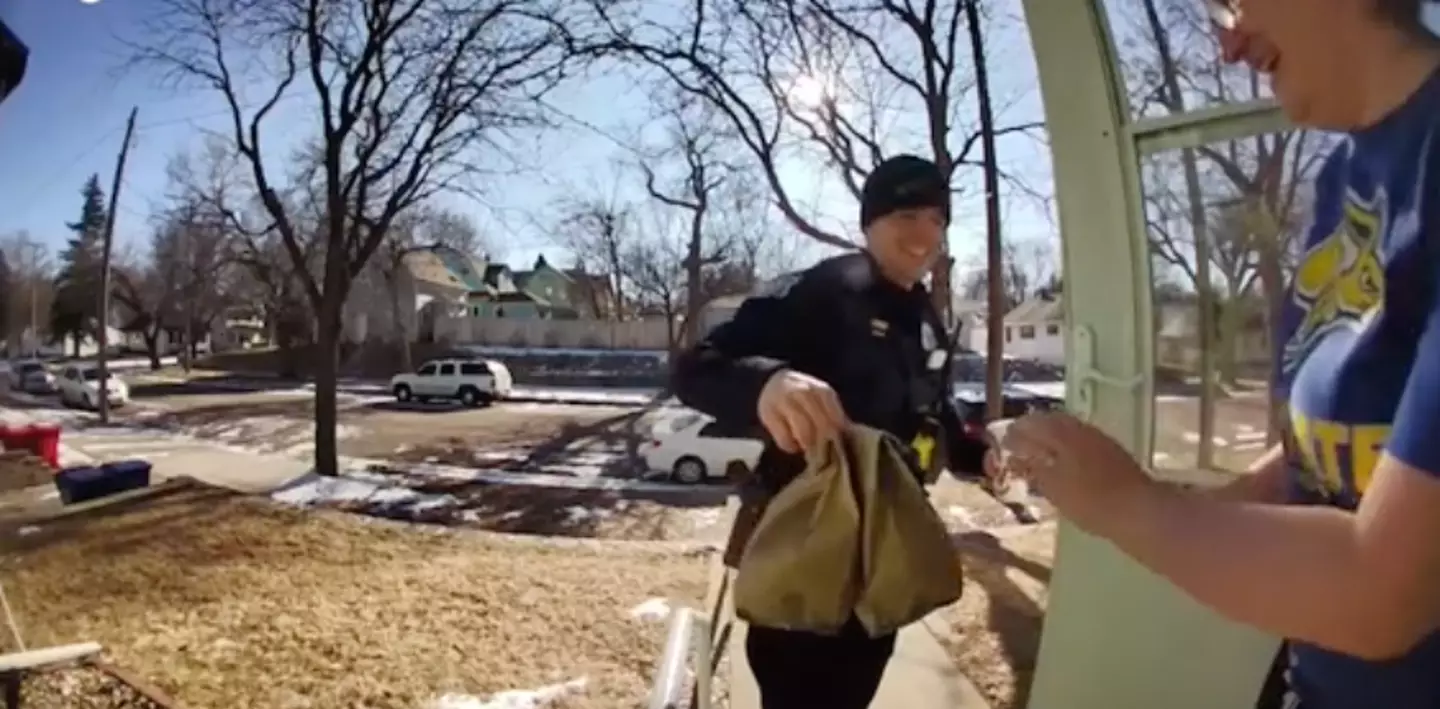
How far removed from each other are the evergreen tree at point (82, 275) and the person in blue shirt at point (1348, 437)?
2.72 feet

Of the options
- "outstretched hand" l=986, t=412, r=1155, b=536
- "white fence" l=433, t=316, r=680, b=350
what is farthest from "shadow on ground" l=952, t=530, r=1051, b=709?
"outstretched hand" l=986, t=412, r=1155, b=536

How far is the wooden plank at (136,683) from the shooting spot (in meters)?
0.81

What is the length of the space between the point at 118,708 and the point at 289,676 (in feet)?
0.45

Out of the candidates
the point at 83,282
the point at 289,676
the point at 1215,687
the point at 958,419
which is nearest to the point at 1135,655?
the point at 1215,687

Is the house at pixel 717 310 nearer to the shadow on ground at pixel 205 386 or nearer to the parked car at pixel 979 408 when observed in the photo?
the parked car at pixel 979 408

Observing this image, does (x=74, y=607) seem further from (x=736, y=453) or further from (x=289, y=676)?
(x=736, y=453)

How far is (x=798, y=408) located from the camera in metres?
0.51

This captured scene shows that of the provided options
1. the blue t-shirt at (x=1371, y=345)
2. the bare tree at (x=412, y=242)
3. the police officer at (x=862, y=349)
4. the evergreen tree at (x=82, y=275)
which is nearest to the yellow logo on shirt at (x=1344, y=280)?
the blue t-shirt at (x=1371, y=345)

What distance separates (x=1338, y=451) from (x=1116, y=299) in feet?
2.04

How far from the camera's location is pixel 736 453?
0.84m

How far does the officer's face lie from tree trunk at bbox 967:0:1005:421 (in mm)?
106

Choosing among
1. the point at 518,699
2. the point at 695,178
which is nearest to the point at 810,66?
the point at 695,178

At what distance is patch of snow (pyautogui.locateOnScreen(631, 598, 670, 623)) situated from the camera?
35.2 inches

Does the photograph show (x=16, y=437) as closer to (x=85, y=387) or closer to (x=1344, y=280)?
(x=85, y=387)
